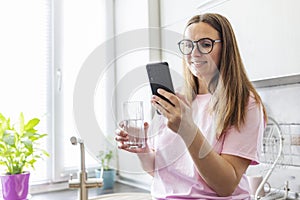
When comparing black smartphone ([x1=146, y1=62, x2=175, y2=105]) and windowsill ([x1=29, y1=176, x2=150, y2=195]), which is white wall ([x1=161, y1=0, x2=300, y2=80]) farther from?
windowsill ([x1=29, y1=176, x2=150, y2=195])

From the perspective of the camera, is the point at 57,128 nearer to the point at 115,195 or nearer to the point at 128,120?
the point at 115,195

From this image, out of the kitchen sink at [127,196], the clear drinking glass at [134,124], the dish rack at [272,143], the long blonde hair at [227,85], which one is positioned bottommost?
the kitchen sink at [127,196]

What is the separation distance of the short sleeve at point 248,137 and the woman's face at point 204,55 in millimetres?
135

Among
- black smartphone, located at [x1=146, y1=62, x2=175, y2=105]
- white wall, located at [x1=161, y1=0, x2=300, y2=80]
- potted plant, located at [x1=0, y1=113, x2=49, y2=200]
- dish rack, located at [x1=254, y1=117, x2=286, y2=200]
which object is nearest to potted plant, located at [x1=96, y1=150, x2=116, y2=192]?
potted plant, located at [x1=0, y1=113, x2=49, y2=200]

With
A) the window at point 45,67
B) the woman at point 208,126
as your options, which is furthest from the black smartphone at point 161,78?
the window at point 45,67

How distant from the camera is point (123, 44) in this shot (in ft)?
5.69

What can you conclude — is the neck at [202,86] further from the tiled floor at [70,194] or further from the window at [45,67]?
the window at [45,67]

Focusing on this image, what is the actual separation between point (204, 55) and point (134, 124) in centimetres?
29

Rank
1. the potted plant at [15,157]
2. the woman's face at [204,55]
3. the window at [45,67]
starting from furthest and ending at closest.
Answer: the window at [45,67]
the potted plant at [15,157]
the woman's face at [204,55]

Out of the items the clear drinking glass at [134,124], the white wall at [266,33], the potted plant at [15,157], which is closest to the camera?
the clear drinking glass at [134,124]

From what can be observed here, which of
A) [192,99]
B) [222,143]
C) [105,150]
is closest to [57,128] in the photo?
[105,150]

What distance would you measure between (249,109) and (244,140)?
74 mm

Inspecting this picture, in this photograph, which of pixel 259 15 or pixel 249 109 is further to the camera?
pixel 259 15

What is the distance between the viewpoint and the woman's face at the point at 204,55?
759 mm
